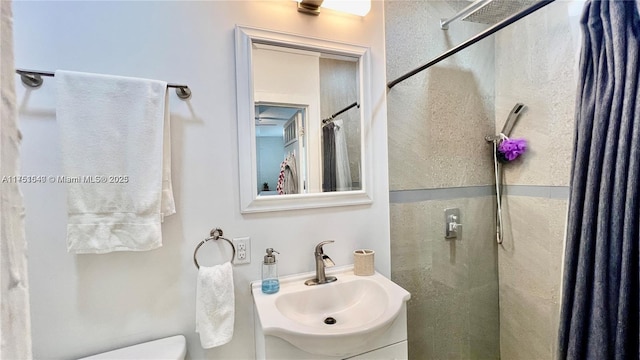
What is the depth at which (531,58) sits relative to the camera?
1492 millimetres

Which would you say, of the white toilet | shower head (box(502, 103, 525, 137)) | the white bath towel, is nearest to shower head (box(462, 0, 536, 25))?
shower head (box(502, 103, 525, 137))

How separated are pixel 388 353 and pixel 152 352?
91 cm

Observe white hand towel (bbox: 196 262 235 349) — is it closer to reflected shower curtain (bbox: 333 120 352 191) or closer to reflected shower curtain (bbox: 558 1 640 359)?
reflected shower curtain (bbox: 333 120 352 191)

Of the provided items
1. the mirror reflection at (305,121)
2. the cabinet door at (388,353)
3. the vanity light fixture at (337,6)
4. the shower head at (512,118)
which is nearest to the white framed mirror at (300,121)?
the mirror reflection at (305,121)

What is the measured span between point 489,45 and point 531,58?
257 millimetres

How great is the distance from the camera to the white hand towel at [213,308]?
3.31 feet

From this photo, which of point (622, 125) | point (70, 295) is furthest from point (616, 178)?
point (70, 295)

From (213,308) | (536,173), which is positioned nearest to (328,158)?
(213,308)

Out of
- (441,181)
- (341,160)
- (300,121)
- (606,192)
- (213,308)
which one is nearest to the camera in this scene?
(606,192)

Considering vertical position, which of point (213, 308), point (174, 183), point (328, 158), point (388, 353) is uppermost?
point (328, 158)

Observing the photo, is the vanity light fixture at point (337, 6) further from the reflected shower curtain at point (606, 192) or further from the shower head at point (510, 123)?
the shower head at point (510, 123)

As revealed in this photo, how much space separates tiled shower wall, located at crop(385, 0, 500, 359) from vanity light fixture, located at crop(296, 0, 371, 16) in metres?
0.18

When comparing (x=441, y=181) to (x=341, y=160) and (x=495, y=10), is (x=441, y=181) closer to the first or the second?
(x=341, y=160)

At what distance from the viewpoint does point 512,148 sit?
1.55 meters
